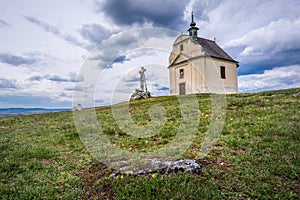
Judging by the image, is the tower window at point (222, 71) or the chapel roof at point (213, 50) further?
the tower window at point (222, 71)

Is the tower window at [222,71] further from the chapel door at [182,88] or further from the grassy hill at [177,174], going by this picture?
the grassy hill at [177,174]

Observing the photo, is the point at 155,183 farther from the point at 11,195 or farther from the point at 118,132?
the point at 118,132

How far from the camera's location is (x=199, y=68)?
3172 centimetres

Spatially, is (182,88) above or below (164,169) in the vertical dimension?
above

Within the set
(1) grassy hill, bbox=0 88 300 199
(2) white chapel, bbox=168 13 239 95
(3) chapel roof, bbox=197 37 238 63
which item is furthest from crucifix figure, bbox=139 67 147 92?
(1) grassy hill, bbox=0 88 300 199

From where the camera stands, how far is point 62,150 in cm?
685

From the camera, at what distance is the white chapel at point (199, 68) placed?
31.4 meters

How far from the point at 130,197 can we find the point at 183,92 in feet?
101

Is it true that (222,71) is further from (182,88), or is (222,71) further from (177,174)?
(177,174)

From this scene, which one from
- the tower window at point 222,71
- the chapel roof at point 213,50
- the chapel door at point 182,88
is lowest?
the chapel door at point 182,88

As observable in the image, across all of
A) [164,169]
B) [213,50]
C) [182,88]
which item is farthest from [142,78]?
[164,169]

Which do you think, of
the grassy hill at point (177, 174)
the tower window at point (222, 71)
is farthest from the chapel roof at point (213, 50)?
the grassy hill at point (177, 174)

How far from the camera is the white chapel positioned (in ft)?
103

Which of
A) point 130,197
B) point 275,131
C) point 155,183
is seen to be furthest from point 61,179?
point 275,131
